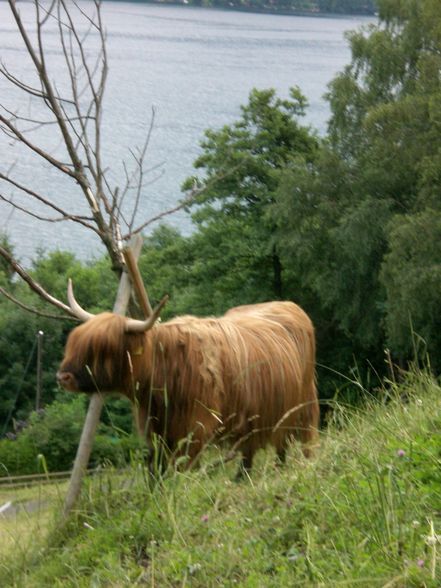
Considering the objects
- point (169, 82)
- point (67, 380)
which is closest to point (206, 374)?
point (67, 380)

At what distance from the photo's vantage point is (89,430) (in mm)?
6223

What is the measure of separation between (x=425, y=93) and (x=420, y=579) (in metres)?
21.3

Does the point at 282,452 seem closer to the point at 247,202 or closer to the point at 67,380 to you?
the point at 67,380

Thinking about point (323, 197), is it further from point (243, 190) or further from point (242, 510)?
point (242, 510)

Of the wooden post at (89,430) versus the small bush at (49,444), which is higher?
the wooden post at (89,430)

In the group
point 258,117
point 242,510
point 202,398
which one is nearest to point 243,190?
point 258,117

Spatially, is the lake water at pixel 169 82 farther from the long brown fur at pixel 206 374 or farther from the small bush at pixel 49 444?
the long brown fur at pixel 206 374

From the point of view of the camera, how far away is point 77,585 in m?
4.63

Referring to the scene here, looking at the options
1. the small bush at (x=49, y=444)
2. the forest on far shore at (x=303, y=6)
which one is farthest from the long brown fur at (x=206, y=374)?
the forest on far shore at (x=303, y=6)

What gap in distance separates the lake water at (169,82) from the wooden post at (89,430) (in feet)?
33.7

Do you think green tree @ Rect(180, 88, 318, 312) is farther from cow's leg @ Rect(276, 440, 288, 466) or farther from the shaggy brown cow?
cow's leg @ Rect(276, 440, 288, 466)

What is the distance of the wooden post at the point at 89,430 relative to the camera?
568 cm

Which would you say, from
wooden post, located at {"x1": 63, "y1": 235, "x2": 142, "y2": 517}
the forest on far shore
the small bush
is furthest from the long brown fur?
the forest on far shore

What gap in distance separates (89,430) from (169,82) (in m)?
60.4
